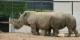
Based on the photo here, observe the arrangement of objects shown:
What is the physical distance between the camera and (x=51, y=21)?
19172mm

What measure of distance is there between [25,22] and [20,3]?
4.56m

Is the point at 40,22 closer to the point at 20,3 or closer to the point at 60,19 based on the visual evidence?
the point at 60,19

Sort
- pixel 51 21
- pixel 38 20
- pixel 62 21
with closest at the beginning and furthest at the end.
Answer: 1. pixel 62 21
2. pixel 51 21
3. pixel 38 20

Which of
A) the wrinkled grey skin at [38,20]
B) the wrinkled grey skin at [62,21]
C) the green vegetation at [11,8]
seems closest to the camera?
the wrinkled grey skin at [62,21]

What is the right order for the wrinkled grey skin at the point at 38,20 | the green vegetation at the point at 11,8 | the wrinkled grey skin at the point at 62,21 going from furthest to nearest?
the green vegetation at the point at 11,8, the wrinkled grey skin at the point at 38,20, the wrinkled grey skin at the point at 62,21

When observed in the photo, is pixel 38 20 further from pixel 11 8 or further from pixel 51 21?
pixel 11 8

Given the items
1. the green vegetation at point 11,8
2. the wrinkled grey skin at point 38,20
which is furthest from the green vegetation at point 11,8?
the wrinkled grey skin at point 38,20

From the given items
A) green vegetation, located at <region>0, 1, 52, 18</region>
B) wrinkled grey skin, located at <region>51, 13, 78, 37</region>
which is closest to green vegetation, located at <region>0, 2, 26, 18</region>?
green vegetation, located at <region>0, 1, 52, 18</region>

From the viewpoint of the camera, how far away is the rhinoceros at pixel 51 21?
1900 centimetres

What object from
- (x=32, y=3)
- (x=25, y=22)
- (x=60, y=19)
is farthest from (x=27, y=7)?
(x=60, y=19)

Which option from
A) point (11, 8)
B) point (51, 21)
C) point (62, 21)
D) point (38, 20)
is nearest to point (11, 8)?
point (11, 8)

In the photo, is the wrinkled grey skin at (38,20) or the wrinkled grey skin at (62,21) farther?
the wrinkled grey skin at (38,20)

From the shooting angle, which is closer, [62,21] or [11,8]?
[62,21]

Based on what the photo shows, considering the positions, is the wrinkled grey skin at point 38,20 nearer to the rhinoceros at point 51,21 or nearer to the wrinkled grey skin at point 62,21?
the rhinoceros at point 51,21
